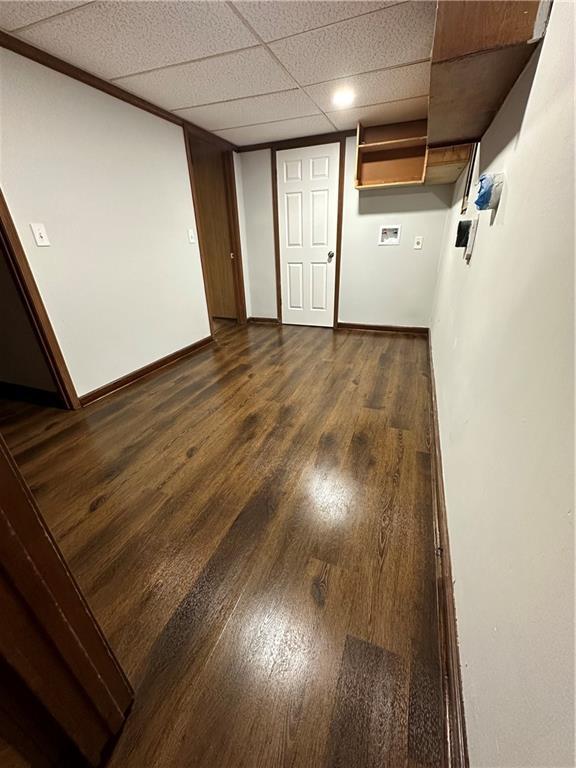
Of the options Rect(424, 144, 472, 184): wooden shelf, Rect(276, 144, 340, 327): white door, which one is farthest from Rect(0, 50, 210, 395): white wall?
Rect(424, 144, 472, 184): wooden shelf

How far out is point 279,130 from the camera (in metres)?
3.21

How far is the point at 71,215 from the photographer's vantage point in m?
2.12

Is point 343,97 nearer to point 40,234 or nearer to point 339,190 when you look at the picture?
point 339,190

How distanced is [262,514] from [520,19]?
1.88 metres

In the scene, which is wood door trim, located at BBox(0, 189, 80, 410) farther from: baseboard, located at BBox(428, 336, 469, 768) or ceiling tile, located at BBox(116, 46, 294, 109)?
baseboard, located at BBox(428, 336, 469, 768)

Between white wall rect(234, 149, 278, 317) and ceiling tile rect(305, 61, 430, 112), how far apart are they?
54.8 inches

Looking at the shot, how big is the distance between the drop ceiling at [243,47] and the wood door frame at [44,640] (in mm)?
2233

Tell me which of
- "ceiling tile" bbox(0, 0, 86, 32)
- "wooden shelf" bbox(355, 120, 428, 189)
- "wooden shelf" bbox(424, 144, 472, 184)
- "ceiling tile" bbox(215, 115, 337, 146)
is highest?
"ceiling tile" bbox(215, 115, 337, 146)

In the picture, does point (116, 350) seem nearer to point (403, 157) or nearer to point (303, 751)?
point (303, 751)

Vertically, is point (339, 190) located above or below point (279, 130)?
below

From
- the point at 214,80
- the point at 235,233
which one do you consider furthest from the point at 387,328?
the point at 214,80

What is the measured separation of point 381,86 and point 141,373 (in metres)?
3.05

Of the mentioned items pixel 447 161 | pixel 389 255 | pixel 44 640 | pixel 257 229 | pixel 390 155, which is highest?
pixel 390 155

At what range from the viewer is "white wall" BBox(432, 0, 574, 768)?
46 cm
